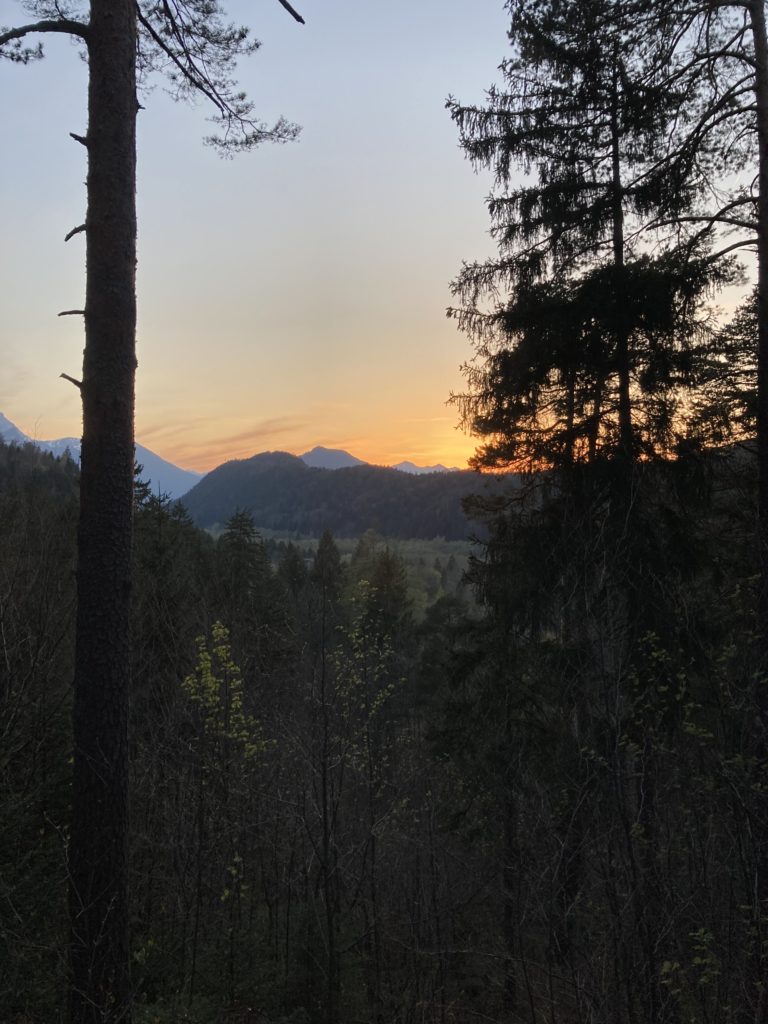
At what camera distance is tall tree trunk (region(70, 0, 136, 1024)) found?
412 centimetres

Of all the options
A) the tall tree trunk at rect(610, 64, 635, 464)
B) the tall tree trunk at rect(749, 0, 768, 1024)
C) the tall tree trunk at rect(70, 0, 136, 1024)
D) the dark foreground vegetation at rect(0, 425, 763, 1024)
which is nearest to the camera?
the tall tree trunk at rect(70, 0, 136, 1024)

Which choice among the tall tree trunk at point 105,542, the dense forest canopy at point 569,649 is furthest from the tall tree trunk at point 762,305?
the tall tree trunk at point 105,542

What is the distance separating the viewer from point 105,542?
4266 mm

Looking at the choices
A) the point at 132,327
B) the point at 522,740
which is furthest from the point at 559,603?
the point at 132,327

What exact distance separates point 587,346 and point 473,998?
34.1ft

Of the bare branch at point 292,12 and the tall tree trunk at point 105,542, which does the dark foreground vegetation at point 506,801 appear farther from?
the bare branch at point 292,12

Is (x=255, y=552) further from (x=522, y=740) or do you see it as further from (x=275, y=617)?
(x=522, y=740)

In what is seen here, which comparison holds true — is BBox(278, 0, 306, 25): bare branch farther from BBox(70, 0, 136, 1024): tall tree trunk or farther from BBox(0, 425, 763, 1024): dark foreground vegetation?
BBox(0, 425, 763, 1024): dark foreground vegetation

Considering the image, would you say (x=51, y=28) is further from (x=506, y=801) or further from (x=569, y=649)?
(x=506, y=801)

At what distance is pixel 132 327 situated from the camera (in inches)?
174

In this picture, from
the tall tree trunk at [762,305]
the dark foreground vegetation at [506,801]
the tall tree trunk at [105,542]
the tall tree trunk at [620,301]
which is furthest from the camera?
the tall tree trunk at [620,301]

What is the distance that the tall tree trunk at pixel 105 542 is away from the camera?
412 centimetres

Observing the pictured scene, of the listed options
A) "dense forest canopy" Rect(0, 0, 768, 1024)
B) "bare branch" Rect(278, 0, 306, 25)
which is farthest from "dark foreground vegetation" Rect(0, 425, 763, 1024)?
"bare branch" Rect(278, 0, 306, 25)

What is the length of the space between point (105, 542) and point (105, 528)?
0.30 ft
